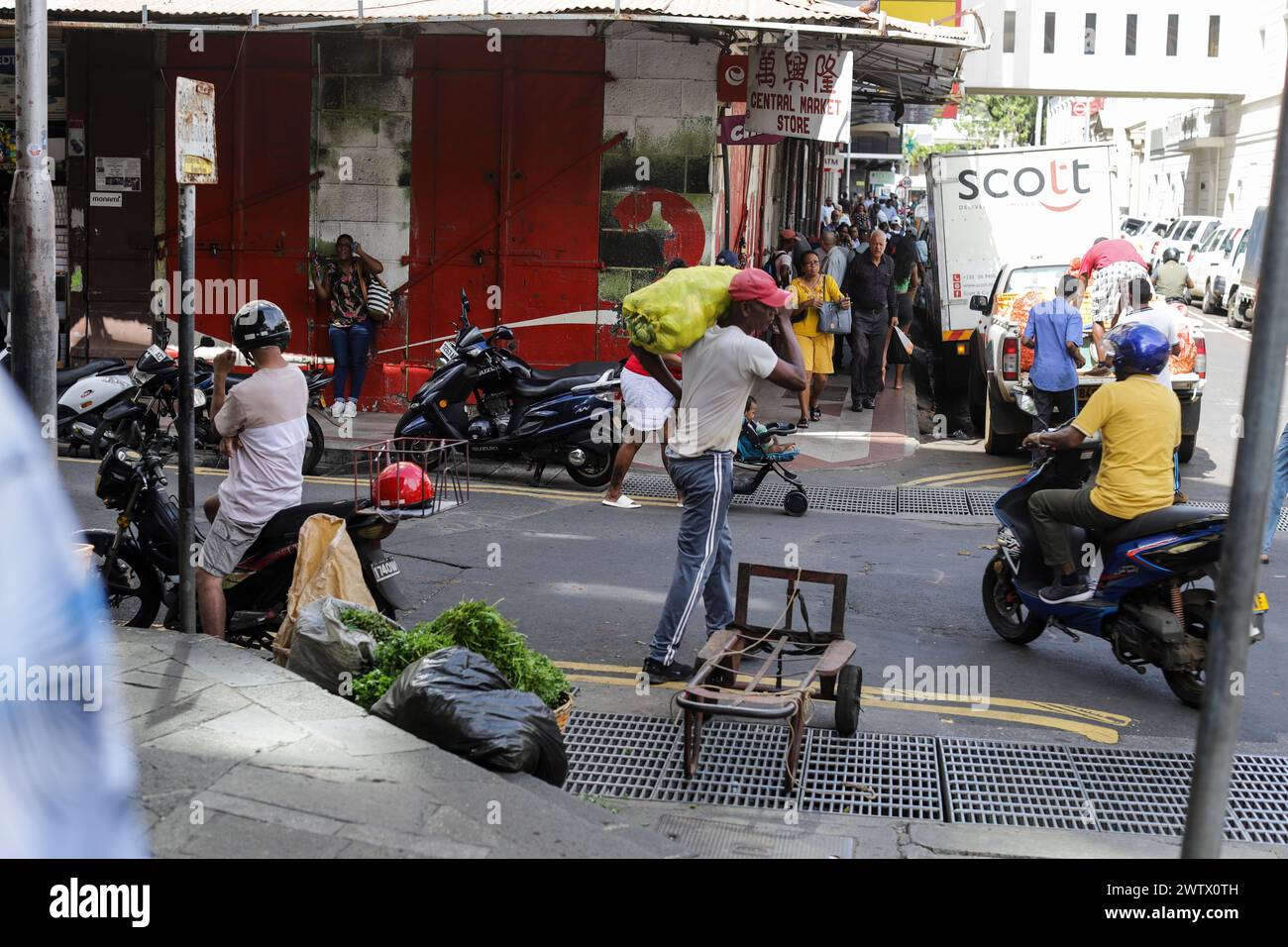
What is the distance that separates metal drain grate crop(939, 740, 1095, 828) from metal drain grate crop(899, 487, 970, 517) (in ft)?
17.0

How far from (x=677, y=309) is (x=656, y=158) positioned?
7.92m

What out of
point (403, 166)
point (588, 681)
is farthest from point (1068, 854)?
point (403, 166)

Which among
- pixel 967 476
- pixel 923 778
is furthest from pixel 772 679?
pixel 967 476

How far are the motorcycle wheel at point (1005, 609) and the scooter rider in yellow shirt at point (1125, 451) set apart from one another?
16.4 inches

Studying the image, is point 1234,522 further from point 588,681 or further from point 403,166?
point 403,166

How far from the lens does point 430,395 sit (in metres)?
11.8

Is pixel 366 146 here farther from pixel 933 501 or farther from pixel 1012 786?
pixel 1012 786

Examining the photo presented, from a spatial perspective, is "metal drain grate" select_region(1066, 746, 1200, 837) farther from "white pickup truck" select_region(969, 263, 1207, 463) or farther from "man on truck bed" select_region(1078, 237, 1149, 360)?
"man on truck bed" select_region(1078, 237, 1149, 360)

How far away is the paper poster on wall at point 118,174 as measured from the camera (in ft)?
49.4

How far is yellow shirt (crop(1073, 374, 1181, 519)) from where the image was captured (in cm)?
688

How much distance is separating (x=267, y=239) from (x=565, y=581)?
26.0 ft

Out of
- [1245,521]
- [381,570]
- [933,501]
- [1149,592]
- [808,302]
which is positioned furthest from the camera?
[808,302]

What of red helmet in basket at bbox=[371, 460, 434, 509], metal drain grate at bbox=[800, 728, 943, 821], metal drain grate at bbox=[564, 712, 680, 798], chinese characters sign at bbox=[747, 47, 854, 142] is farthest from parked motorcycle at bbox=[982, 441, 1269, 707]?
chinese characters sign at bbox=[747, 47, 854, 142]

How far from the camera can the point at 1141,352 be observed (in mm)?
6938
